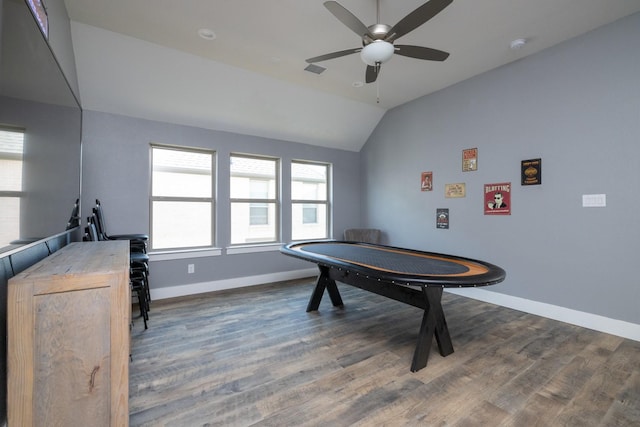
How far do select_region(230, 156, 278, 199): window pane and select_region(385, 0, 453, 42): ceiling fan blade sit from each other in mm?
2982

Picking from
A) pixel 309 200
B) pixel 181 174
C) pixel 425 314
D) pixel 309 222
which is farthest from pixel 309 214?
pixel 425 314

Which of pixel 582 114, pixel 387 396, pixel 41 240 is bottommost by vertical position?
pixel 387 396

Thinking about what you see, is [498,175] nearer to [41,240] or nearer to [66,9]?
[41,240]

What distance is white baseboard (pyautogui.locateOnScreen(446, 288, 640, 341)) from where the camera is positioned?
104 inches

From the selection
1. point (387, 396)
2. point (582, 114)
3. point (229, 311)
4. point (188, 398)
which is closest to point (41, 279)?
point (188, 398)

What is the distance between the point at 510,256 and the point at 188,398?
368 cm

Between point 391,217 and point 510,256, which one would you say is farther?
point 391,217

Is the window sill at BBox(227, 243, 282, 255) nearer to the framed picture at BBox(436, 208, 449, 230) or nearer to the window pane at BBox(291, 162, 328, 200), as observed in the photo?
the window pane at BBox(291, 162, 328, 200)

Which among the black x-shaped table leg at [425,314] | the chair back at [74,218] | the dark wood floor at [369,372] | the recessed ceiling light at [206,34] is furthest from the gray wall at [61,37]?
the black x-shaped table leg at [425,314]

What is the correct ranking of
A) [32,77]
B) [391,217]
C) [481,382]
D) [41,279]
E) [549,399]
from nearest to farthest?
[41,279], [32,77], [549,399], [481,382], [391,217]

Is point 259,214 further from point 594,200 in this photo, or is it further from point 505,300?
point 594,200

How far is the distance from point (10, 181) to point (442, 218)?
14.3ft

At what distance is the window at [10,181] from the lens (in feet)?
3.44

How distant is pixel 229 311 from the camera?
10.7 feet
